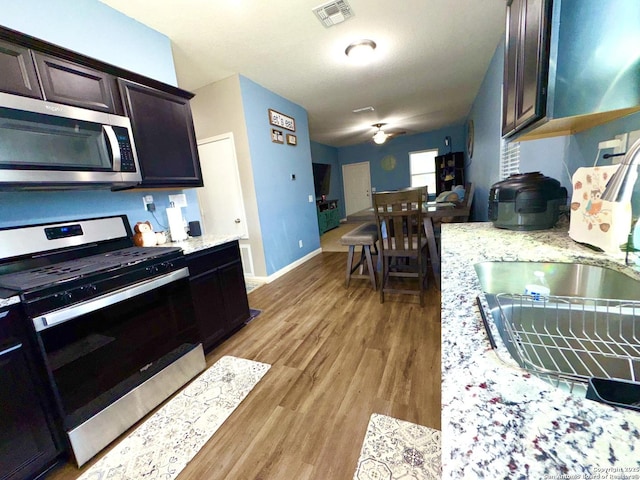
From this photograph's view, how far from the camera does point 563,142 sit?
1.64 m

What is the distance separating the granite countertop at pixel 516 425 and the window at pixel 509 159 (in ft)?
8.54

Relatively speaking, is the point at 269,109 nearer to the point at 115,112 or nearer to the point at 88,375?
the point at 115,112

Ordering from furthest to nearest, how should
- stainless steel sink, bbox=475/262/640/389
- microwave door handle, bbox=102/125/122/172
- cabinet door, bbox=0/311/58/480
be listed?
microwave door handle, bbox=102/125/122/172, cabinet door, bbox=0/311/58/480, stainless steel sink, bbox=475/262/640/389

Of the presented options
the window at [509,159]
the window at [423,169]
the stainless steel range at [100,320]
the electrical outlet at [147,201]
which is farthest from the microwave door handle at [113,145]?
the window at [423,169]

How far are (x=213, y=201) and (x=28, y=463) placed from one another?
9.66 ft

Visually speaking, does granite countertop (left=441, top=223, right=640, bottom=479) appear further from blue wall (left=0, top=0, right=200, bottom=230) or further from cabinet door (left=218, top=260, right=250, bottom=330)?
blue wall (left=0, top=0, right=200, bottom=230)

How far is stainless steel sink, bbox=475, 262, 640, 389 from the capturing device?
69cm

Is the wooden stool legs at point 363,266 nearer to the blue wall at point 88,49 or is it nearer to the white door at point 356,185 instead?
the blue wall at point 88,49

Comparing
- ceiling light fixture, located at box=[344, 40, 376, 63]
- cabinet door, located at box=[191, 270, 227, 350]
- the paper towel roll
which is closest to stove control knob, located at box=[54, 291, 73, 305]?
cabinet door, located at box=[191, 270, 227, 350]

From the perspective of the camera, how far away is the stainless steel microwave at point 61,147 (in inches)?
48.3

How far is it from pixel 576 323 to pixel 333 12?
2627mm

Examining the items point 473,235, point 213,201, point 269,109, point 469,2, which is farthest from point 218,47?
point 473,235

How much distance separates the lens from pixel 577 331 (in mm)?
792

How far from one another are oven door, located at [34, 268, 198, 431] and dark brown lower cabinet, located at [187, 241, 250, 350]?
19cm
